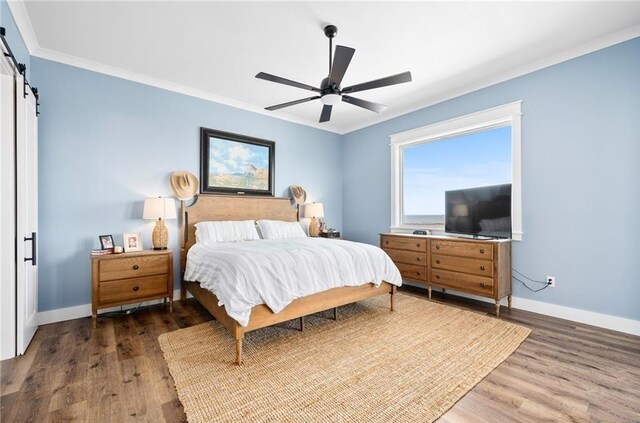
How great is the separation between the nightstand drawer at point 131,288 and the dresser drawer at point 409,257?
308 cm

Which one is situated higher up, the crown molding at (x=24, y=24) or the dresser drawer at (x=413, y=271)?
the crown molding at (x=24, y=24)

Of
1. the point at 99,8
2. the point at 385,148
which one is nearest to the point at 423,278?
the point at 385,148

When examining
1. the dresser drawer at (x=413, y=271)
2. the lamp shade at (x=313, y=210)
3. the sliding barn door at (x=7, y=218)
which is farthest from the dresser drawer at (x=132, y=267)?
the dresser drawer at (x=413, y=271)

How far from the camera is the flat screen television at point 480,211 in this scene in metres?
3.30

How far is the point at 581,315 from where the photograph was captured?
2922 millimetres

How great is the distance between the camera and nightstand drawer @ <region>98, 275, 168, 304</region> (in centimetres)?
292

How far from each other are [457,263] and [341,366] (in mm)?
2154

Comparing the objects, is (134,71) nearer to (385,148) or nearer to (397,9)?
(397,9)

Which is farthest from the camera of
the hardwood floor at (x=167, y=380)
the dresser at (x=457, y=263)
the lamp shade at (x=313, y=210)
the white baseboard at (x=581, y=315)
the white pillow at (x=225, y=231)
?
the lamp shade at (x=313, y=210)

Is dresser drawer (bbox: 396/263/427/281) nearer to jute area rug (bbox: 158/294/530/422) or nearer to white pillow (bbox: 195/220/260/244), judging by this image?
jute area rug (bbox: 158/294/530/422)

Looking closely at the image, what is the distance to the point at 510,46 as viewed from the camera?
2889 millimetres

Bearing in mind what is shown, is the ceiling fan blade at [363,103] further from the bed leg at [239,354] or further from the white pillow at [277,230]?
the bed leg at [239,354]

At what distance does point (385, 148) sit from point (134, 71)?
382 cm

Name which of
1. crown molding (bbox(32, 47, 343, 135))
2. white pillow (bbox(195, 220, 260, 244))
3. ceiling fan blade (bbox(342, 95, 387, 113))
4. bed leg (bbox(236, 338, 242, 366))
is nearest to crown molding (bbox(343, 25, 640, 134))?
ceiling fan blade (bbox(342, 95, 387, 113))
